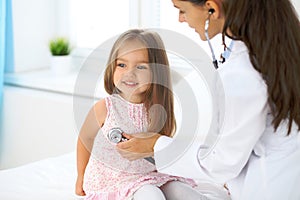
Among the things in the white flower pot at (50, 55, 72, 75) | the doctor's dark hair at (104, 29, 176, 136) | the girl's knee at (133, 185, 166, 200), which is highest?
the doctor's dark hair at (104, 29, 176, 136)

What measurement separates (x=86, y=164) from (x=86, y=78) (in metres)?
0.25

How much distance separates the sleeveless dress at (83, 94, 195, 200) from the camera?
1337mm

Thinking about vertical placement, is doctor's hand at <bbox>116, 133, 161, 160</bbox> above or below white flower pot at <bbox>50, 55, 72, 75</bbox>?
above

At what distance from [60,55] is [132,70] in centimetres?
159

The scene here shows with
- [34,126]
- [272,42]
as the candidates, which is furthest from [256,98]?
[34,126]

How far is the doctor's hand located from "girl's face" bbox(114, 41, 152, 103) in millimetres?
124

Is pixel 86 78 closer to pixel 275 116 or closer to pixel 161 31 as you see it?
pixel 161 31

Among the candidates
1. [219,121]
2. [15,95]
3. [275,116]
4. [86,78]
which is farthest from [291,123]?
[15,95]

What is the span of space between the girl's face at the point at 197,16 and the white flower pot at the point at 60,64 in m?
1.66

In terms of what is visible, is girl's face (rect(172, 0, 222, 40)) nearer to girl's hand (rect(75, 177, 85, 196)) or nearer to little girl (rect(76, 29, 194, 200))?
little girl (rect(76, 29, 194, 200))

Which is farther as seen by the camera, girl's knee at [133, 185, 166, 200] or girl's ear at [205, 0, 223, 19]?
girl's knee at [133, 185, 166, 200]

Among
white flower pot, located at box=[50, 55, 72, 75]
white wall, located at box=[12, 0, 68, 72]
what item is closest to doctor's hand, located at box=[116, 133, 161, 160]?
white flower pot, located at box=[50, 55, 72, 75]

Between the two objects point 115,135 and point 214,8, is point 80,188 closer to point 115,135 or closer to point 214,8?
point 115,135

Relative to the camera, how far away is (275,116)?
1.14 m
